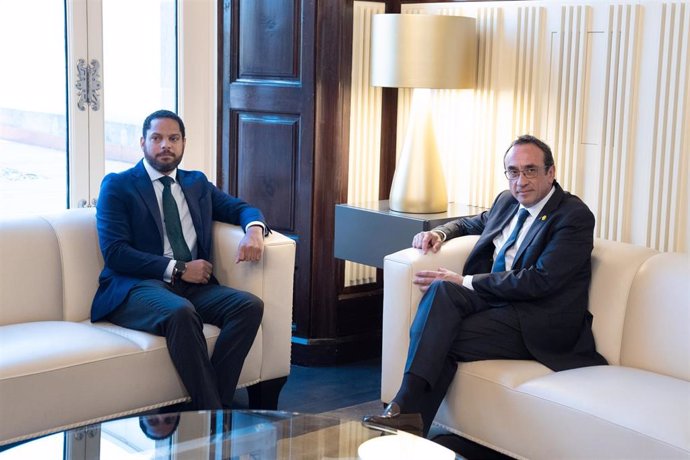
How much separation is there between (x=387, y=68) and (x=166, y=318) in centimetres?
147

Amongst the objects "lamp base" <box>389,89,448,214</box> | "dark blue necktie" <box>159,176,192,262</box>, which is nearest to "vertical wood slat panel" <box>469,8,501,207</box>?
"lamp base" <box>389,89,448,214</box>

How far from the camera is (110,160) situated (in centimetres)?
437

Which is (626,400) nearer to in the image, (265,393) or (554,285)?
(554,285)

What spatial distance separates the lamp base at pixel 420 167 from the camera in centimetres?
412

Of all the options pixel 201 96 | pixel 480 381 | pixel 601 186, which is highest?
pixel 201 96

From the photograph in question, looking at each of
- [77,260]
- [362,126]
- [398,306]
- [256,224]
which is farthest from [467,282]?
→ [77,260]

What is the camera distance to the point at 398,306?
3402 mm

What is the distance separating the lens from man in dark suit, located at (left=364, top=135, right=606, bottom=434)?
3.16m

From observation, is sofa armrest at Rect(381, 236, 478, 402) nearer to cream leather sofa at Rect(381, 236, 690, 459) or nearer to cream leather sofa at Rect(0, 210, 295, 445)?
cream leather sofa at Rect(381, 236, 690, 459)

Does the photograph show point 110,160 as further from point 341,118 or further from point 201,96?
point 341,118

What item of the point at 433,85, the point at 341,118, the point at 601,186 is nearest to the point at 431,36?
the point at 433,85

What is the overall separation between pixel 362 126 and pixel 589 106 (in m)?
1.09

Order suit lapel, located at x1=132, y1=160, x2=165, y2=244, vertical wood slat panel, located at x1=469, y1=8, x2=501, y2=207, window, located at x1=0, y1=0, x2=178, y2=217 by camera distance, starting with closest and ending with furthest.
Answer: suit lapel, located at x1=132, y1=160, x2=165, y2=244
window, located at x1=0, y1=0, x2=178, y2=217
vertical wood slat panel, located at x1=469, y1=8, x2=501, y2=207

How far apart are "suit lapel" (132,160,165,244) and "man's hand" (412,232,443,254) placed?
0.99m
